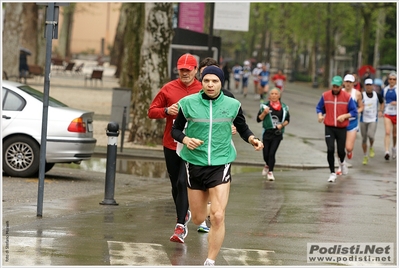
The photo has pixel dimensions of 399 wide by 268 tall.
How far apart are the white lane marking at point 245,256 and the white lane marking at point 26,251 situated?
62.4 inches

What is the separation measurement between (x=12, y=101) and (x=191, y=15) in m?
18.4

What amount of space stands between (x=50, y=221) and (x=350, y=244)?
3317 millimetres

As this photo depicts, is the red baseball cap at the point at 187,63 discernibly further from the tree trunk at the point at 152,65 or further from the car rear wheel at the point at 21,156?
the tree trunk at the point at 152,65

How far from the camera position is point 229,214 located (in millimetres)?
12180

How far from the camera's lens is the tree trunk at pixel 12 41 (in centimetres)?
4041

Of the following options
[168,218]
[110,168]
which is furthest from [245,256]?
[110,168]

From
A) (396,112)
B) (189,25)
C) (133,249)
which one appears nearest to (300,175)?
(396,112)

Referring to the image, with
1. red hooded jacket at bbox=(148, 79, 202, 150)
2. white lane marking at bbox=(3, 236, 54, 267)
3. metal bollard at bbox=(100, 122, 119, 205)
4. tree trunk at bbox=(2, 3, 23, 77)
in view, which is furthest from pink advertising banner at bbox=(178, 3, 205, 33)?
white lane marking at bbox=(3, 236, 54, 267)

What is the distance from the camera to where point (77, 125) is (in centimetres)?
1549

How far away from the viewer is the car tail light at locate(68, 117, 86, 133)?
15.5 metres

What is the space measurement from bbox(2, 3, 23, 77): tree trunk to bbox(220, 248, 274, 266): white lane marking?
31.6 m

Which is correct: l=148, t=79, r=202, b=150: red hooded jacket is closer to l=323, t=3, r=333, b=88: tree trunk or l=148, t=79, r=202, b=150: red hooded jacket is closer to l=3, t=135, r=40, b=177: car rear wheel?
l=3, t=135, r=40, b=177: car rear wheel

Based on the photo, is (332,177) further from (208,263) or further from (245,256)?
(208,263)

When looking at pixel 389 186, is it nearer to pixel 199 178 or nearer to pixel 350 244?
pixel 350 244
